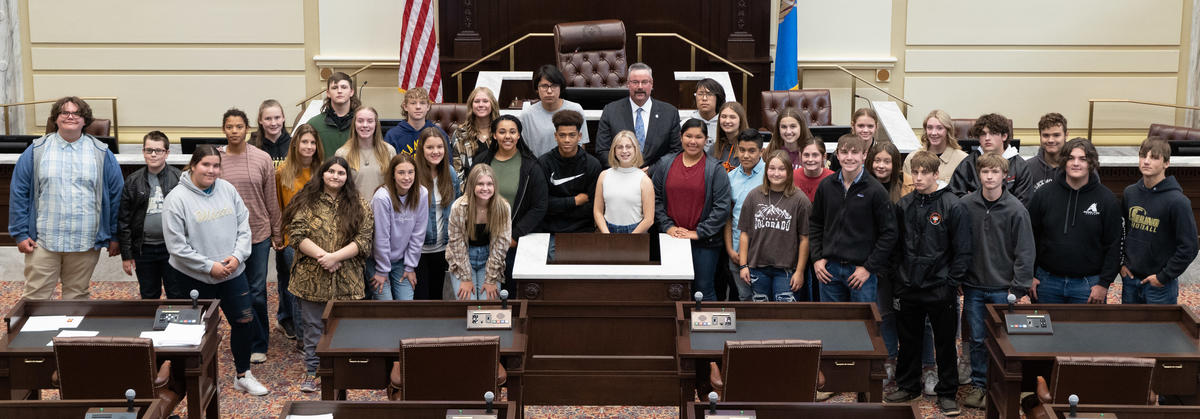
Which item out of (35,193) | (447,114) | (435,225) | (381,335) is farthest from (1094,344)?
(35,193)

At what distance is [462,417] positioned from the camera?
407 centimetres

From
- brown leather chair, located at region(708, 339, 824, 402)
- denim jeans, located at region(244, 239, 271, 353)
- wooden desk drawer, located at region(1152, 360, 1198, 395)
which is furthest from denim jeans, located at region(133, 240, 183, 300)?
wooden desk drawer, located at region(1152, 360, 1198, 395)

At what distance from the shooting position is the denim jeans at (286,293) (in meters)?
6.89

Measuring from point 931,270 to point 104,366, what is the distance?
380 cm

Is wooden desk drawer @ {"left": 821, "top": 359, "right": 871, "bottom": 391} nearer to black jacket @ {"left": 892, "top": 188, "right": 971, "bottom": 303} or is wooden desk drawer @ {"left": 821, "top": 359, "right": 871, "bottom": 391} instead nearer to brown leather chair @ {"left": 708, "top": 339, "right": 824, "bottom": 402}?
brown leather chair @ {"left": 708, "top": 339, "right": 824, "bottom": 402}

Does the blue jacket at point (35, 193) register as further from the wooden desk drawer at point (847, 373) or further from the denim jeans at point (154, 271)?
the wooden desk drawer at point (847, 373)

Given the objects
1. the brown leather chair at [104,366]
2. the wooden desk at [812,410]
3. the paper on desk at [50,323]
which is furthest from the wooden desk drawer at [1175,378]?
the paper on desk at [50,323]

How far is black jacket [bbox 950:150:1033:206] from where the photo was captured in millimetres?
6512

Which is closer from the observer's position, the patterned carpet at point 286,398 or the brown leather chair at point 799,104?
the patterned carpet at point 286,398

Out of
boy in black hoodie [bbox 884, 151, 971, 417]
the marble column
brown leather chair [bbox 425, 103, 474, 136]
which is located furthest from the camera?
the marble column

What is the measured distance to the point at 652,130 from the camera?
7.19m

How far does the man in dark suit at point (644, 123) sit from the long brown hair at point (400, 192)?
135cm

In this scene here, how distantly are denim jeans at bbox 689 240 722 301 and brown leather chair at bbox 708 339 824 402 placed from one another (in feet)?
5.73

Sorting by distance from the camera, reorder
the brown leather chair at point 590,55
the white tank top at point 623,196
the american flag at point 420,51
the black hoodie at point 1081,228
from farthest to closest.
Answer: the american flag at point 420,51
the brown leather chair at point 590,55
the white tank top at point 623,196
the black hoodie at point 1081,228
